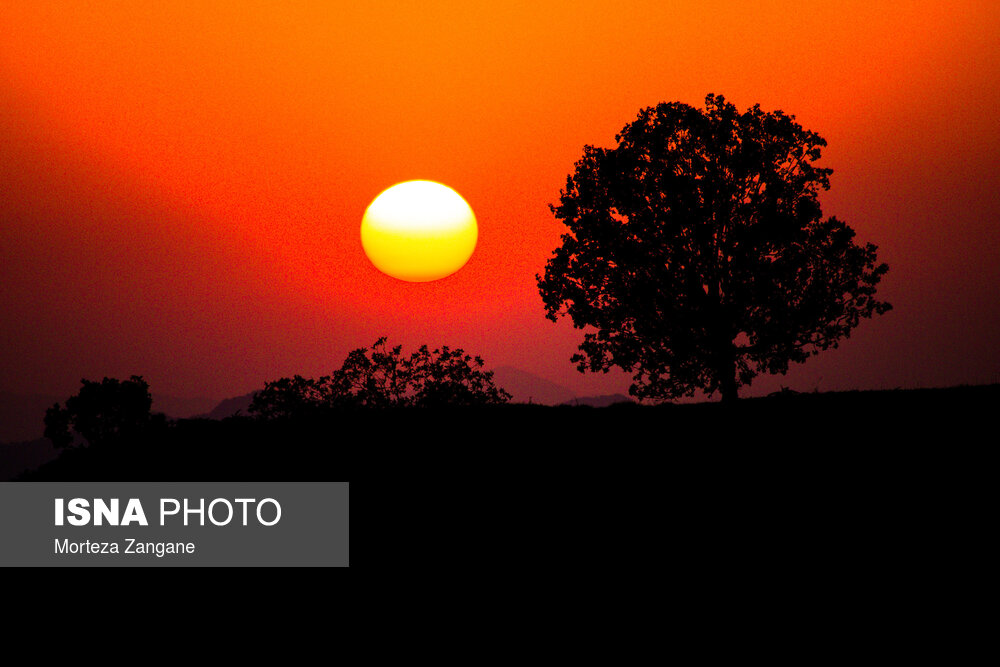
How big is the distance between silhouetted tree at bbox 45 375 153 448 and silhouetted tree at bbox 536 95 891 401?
5845cm

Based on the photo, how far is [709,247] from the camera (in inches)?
1222

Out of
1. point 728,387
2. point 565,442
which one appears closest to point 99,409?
point 728,387

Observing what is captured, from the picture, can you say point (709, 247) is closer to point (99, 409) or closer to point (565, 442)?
point (565, 442)

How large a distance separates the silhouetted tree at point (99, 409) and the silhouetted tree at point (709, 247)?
192 feet

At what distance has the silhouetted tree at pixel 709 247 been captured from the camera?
30578 millimetres

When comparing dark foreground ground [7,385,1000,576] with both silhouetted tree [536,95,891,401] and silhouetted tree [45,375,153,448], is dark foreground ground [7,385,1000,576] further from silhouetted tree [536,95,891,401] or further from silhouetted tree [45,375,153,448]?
silhouetted tree [45,375,153,448]

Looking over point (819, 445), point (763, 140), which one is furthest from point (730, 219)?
point (819, 445)

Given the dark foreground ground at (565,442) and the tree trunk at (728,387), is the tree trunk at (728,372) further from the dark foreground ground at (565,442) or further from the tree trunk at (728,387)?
the dark foreground ground at (565,442)

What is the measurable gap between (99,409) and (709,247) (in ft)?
219

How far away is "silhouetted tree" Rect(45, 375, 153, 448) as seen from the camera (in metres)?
75.7

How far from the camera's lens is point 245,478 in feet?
57.7

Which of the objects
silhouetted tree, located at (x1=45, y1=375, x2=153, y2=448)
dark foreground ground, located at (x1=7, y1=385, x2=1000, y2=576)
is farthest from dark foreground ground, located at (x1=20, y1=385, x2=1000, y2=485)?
silhouetted tree, located at (x1=45, y1=375, x2=153, y2=448)

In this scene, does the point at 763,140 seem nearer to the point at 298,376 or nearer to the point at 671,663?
the point at 671,663

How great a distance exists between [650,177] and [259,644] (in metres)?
23.8
